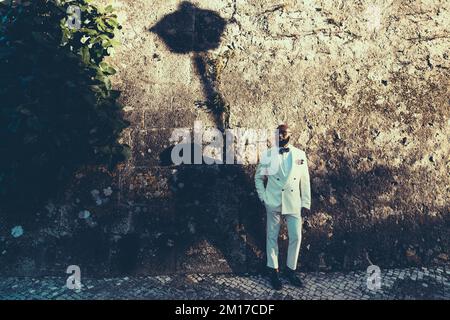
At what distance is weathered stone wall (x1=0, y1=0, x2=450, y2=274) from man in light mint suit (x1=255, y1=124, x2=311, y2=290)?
1.43 ft

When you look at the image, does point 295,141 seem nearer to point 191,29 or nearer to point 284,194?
point 284,194

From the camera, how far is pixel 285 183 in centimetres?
440

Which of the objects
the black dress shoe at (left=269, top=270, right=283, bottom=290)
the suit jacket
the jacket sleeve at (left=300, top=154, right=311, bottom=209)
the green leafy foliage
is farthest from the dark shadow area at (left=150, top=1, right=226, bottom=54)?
the black dress shoe at (left=269, top=270, right=283, bottom=290)

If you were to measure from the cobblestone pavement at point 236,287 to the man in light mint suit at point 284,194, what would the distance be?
0.79 feet

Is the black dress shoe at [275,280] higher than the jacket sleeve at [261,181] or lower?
lower

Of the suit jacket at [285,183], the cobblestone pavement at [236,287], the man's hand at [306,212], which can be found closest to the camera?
the cobblestone pavement at [236,287]

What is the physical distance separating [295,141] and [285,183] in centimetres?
106

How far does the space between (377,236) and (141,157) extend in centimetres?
344

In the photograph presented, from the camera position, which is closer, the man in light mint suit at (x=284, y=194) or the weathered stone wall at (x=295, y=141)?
the man in light mint suit at (x=284, y=194)

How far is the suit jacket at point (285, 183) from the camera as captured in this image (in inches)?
173

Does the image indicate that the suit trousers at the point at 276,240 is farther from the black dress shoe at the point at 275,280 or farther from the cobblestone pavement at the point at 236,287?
the cobblestone pavement at the point at 236,287

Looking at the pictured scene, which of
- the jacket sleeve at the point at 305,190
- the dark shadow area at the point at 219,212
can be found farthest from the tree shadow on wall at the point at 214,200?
the jacket sleeve at the point at 305,190

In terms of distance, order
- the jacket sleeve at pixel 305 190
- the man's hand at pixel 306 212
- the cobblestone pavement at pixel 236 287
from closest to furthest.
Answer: the cobblestone pavement at pixel 236 287 < the jacket sleeve at pixel 305 190 < the man's hand at pixel 306 212

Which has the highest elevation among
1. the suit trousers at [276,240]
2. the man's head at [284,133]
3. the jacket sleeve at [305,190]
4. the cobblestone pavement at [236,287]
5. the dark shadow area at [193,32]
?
the dark shadow area at [193,32]
